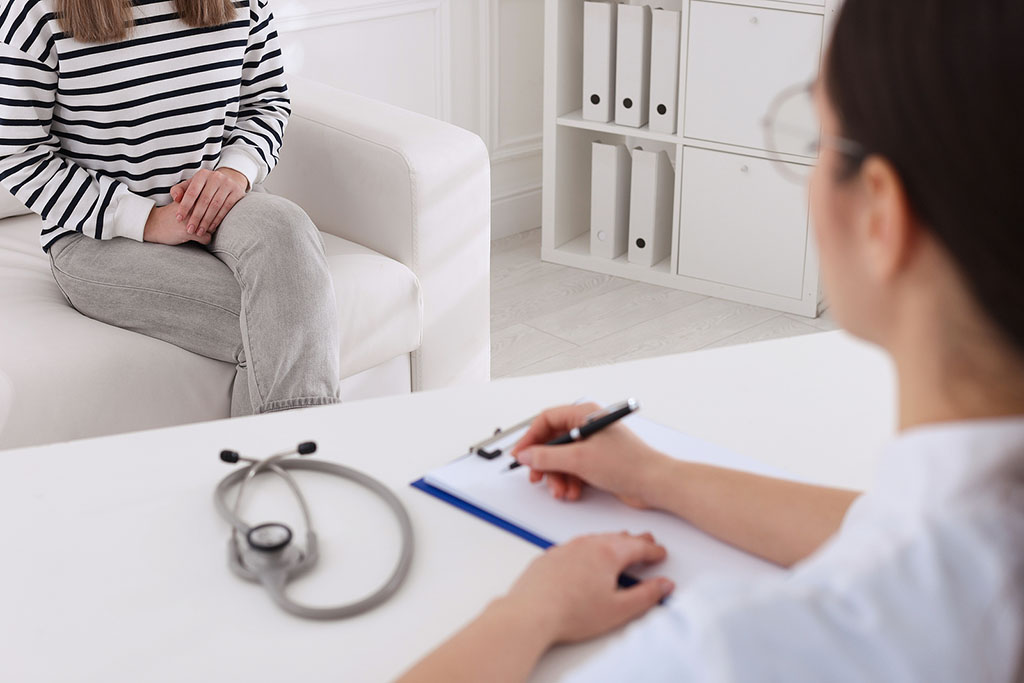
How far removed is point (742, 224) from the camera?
2900mm

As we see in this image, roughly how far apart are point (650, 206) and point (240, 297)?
5.13 feet

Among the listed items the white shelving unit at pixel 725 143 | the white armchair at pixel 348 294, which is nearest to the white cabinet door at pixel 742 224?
the white shelving unit at pixel 725 143

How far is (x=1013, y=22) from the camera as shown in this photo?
0.40 m

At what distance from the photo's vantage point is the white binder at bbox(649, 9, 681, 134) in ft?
9.40

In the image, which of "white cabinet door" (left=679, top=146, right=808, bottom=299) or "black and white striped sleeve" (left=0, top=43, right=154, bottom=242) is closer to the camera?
"black and white striped sleeve" (left=0, top=43, right=154, bottom=242)

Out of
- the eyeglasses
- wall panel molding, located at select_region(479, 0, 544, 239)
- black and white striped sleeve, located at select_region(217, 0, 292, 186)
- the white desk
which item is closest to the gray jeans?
black and white striped sleeve, located at select_region(217, 0, 292, 186)

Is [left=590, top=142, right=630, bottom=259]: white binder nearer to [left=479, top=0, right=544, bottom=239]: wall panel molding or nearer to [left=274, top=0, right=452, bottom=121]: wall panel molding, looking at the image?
[left=479, top=0, right=544, bottom=239]: wall panel molding

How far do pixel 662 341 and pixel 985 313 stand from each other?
2.31 meters

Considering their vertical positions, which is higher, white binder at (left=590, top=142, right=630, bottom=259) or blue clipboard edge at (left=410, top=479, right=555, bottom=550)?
blue clipboard edge at (left=410, top=479, right=555, bottom=550)

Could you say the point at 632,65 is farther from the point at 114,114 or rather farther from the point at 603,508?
the point at 603,508

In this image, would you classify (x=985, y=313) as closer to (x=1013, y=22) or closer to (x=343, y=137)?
(x=1013, y=22)

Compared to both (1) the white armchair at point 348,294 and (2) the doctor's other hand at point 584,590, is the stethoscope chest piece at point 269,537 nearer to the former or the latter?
(2) the doctor's other hand at point 584,590

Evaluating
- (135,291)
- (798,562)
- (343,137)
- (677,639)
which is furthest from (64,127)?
(677,639)

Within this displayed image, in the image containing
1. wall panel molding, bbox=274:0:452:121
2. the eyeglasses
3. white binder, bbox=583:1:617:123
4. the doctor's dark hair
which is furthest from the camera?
white binder, bbox=583:1:617:123
